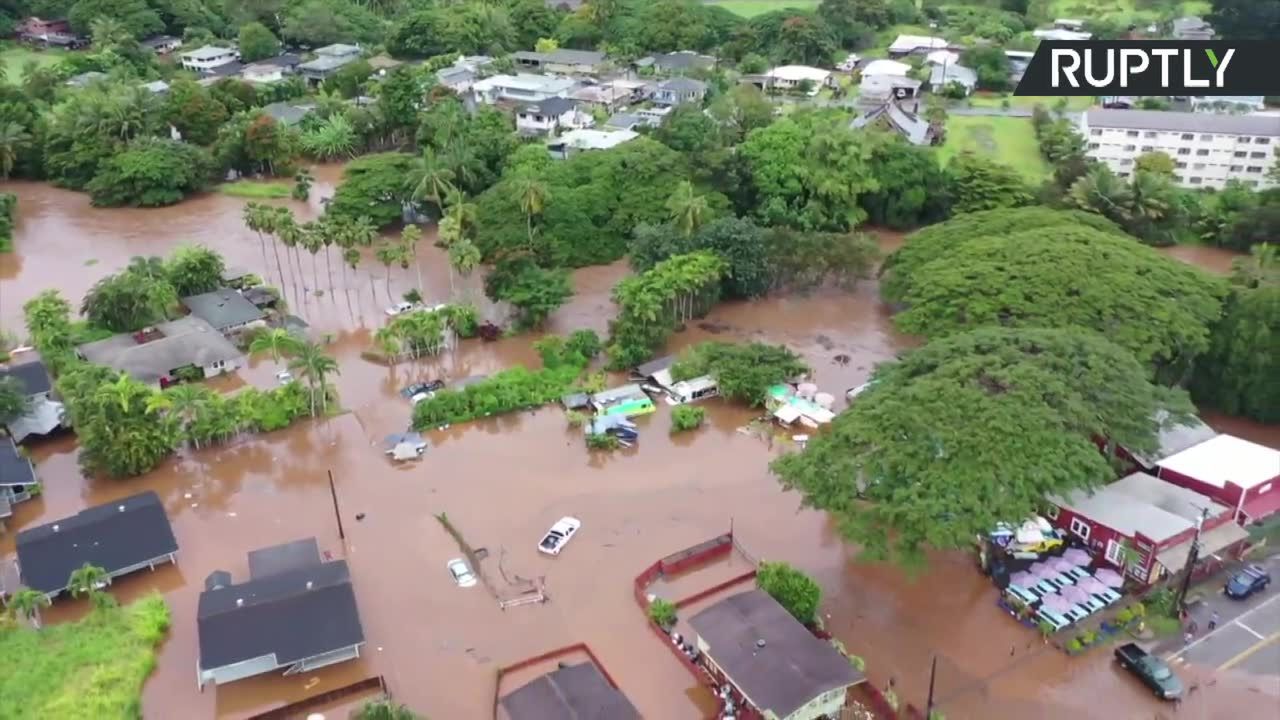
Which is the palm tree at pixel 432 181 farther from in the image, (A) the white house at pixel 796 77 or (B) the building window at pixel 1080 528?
(A) the white house at pixel 796 77

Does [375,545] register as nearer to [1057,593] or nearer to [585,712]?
[585,712]

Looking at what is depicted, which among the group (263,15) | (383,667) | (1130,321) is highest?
(263,15)

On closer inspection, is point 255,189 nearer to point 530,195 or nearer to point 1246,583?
point 530,195

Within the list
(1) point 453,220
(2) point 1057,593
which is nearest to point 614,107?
(1) point 453,220

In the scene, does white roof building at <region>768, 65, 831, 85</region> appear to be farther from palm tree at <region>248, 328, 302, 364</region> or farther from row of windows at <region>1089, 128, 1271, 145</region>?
palm tree at <region>248, 328, 302, 364</region>

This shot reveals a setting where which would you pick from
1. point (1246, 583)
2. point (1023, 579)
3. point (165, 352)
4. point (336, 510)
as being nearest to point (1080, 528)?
point (1023, 579)

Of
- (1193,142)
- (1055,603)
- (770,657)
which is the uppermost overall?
(1193,142)
